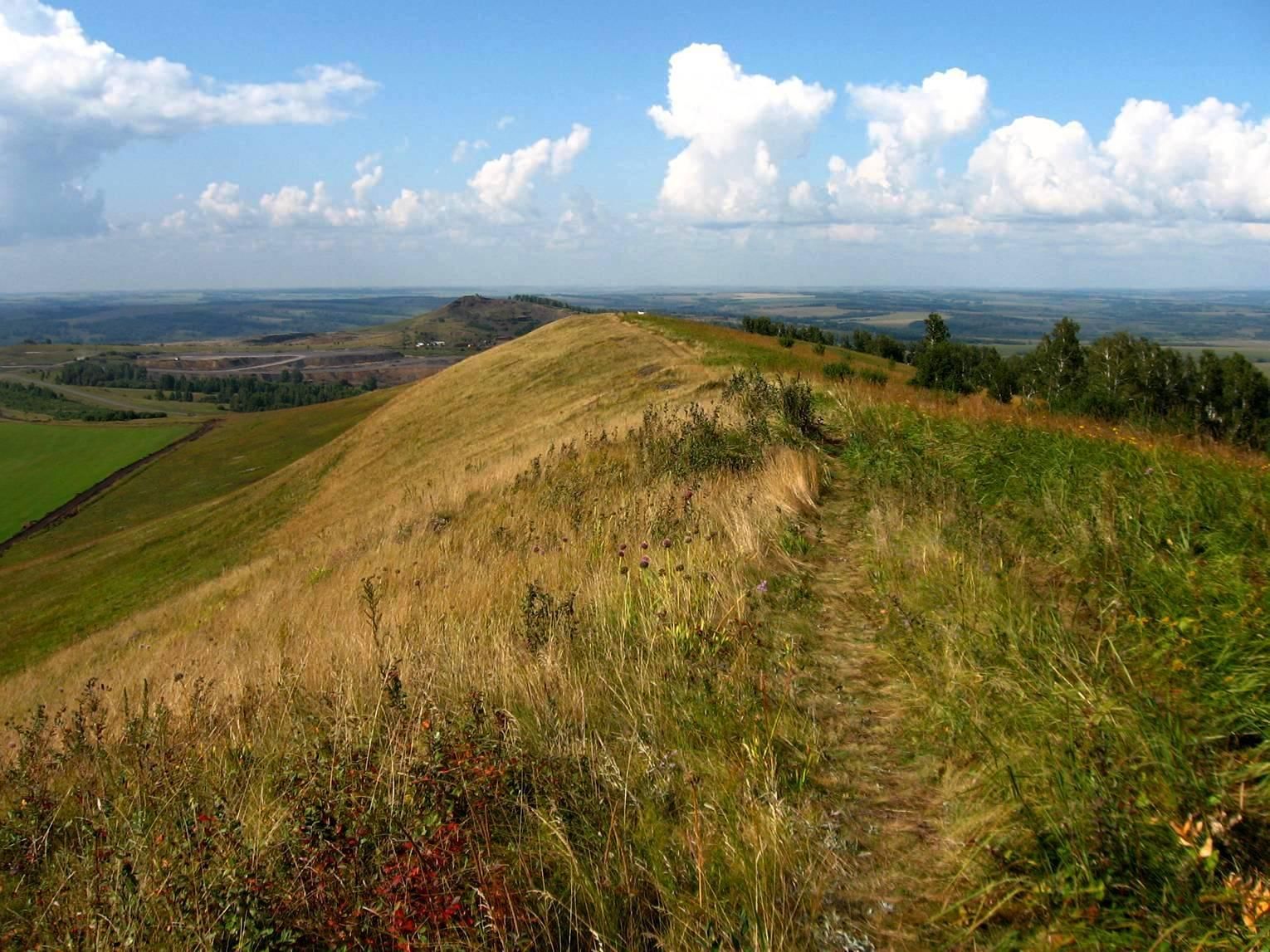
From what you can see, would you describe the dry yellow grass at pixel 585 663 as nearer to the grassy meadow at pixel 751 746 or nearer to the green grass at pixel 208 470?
the grassy meadow at pixel 751 746

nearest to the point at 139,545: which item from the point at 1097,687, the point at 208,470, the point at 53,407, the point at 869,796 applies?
the point at 208,470

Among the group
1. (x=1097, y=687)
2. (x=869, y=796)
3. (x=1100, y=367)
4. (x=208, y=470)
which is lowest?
(x=208, y=470)

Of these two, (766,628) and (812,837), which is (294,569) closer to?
(766,628)

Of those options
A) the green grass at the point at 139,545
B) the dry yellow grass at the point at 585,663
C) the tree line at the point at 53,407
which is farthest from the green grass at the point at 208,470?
the dry yellow grass at the point at 585,663

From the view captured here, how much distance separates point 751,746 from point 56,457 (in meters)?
86.2

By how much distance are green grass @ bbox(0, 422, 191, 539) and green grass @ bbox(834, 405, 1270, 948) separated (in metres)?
60.6

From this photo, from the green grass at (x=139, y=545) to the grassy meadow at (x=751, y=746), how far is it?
22030 mm

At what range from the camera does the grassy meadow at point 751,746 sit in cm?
208

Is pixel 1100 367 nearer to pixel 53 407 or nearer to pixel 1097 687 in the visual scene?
pixel 1097 687

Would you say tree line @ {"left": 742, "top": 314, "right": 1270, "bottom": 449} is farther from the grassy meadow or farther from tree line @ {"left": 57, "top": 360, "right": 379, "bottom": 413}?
tree line @ {"left": 57, "top": 360, "right": 379, "bottom": 413}

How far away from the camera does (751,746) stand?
284 centimetres

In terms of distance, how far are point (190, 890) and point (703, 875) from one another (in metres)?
1.63

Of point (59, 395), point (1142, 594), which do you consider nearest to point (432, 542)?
point (1142, 594)

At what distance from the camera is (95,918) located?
2.17m
